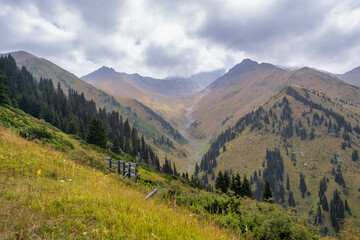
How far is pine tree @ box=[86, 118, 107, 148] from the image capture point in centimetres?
6228

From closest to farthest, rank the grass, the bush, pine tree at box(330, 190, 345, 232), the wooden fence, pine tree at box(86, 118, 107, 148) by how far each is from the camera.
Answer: the grass
the wooden fence
the bush
pine tree at box(86, 118, 107, 148)
pine tree at box(330, 190, 345, 232)

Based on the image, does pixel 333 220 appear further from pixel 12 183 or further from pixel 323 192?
pixel 12 183

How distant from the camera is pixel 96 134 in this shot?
6319 centimetres

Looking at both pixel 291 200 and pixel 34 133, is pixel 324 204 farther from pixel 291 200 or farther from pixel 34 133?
pixel 34 133

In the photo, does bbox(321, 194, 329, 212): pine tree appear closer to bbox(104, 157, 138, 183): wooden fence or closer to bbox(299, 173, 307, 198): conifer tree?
bbox(299, 173, 307, 198): conifer tree

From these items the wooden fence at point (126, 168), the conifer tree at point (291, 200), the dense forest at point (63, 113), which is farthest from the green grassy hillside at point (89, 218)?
the conifer tree at point (291, 200)

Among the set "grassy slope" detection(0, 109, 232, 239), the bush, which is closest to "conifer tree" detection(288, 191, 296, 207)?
the bush

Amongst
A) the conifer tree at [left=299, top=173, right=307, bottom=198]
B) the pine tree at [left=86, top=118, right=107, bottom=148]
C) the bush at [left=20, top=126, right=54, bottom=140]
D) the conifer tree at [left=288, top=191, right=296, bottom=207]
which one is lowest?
the conifer tree at [left=288, top=191, right=296, bottom=207]

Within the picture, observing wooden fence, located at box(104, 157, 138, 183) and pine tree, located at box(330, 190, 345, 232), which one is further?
pine tree, located at box(330, 190, 345, 232)

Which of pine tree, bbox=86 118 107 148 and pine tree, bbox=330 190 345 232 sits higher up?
pine tree, bbox=86 118 107 148

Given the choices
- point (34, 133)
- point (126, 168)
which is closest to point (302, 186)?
point (126, 168)

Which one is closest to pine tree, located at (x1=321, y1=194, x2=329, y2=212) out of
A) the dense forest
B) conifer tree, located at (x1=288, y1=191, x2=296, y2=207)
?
conifer tree, located at (x1=288, y1=191, x2=296, y2=207)

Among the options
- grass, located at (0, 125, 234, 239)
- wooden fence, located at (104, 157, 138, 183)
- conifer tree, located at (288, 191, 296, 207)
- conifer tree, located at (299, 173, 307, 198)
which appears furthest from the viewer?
conifer tree, located at (299, 173, 307, 198)

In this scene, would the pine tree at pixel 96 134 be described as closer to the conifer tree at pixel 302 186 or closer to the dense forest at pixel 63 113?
the dense forest at pixel 63 113
